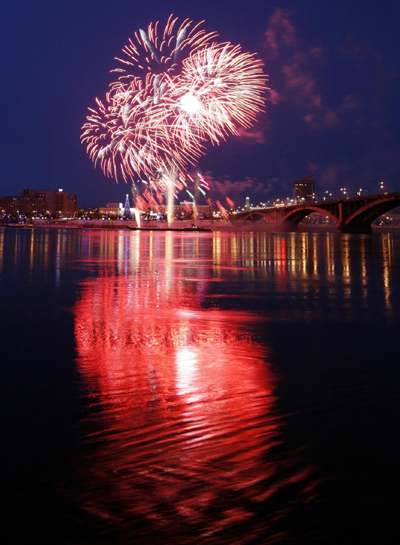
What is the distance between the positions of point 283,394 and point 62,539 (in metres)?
3.03

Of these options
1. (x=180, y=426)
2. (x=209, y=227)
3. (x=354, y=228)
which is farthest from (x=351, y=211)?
(x=180, y=426)

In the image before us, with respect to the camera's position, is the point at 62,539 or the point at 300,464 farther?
the point at 300,464

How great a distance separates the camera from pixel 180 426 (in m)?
4.64

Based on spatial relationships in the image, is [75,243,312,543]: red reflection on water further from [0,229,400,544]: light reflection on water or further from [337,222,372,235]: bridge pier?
[337,222,372,235]: bridge pier

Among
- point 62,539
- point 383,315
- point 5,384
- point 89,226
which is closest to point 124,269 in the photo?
point 383,315

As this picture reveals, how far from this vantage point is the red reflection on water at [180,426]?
3367 millimetres

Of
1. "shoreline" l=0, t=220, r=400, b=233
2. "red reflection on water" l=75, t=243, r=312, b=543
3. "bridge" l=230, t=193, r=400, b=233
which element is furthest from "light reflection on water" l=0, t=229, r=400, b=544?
"shoreline" l=0, t=220, r=400, b=233

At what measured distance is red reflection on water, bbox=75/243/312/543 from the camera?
337 cm

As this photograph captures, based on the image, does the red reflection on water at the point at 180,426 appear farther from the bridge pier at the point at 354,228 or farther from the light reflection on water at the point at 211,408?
the bridge pier at the point at 354,228

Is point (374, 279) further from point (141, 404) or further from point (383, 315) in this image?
point (141, 404)

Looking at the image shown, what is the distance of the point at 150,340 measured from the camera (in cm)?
848

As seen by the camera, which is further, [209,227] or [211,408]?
[209,227]

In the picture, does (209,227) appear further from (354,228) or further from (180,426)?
(180,426)

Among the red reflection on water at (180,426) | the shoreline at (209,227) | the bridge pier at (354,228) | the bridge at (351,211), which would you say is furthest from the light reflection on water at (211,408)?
the shoreline at (209,227)
